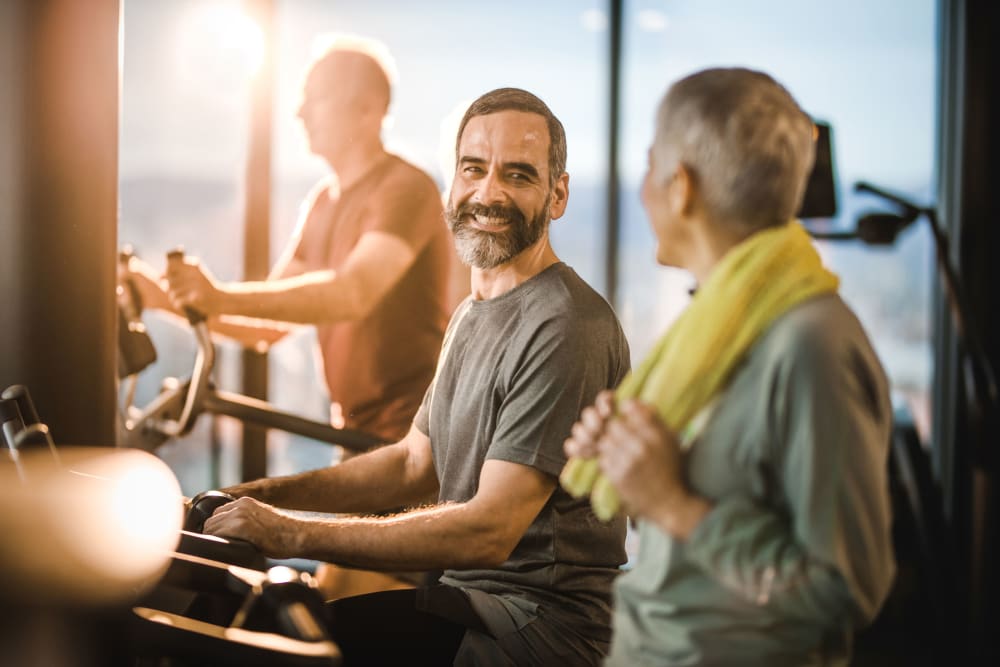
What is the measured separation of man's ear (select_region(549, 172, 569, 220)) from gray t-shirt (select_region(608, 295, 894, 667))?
0.85 metres

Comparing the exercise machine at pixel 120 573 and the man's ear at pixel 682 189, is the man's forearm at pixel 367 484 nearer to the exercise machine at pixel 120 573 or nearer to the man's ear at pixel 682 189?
the exercise machine at pixel 120 573

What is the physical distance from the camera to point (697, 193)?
1.11 meters

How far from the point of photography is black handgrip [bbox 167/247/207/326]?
2495 mm

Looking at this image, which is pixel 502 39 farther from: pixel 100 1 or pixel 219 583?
pixel 219 583

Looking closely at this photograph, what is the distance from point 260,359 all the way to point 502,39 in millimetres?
1460

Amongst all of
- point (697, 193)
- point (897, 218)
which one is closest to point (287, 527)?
point (697, 193)

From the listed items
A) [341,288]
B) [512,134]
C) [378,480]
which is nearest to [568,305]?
[512,134]

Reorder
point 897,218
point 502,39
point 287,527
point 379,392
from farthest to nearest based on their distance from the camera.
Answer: point 502,39 < point 897,218 < point 379,392 < point 287,527

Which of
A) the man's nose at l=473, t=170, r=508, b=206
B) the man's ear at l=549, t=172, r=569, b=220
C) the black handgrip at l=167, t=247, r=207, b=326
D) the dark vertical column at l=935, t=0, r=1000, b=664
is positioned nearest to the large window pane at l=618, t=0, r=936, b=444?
the dark vertical column at l=935, t=0, r=1000, b=664

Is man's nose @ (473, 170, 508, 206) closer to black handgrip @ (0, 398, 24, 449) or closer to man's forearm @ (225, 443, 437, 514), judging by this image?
man's forearm @ (225, 443, 437, 514)

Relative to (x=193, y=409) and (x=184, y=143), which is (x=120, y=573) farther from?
(x=184, y=143)

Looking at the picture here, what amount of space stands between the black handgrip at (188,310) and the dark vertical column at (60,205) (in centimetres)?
75

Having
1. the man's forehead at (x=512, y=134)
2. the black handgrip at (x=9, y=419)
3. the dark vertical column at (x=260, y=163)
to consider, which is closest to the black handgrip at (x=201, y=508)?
the black handgrip at (x=9, y=419)

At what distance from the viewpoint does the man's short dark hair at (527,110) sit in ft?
5.96
